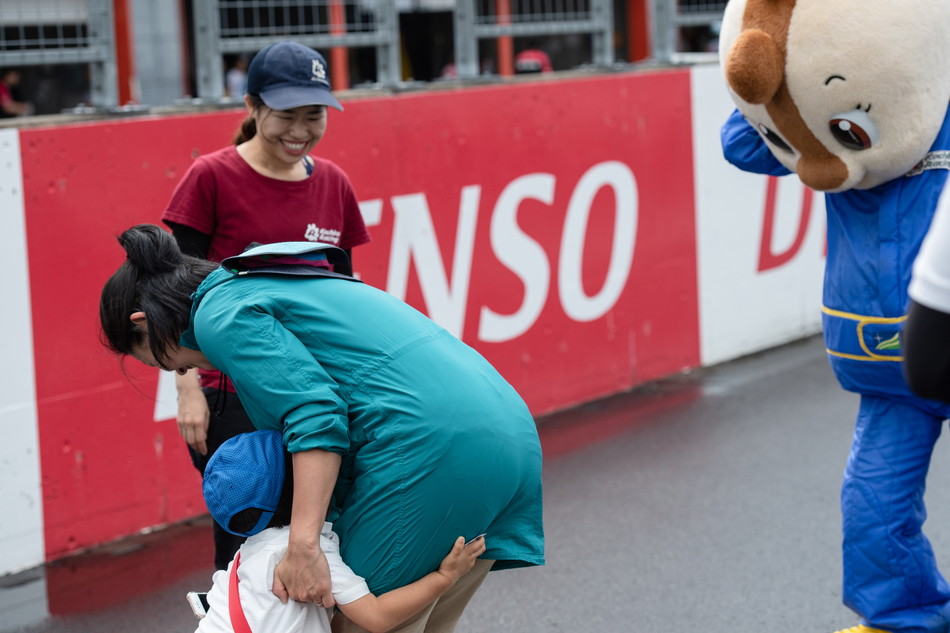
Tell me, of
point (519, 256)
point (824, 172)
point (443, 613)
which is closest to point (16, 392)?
point (443, 613)

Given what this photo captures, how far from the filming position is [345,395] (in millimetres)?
2525

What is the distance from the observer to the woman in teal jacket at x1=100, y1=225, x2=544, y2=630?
246 cm

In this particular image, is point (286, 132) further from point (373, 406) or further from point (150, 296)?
point (373, 406)

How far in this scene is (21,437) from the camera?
4754mm

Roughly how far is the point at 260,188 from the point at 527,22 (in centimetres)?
375

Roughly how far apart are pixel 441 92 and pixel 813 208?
3.22 meters

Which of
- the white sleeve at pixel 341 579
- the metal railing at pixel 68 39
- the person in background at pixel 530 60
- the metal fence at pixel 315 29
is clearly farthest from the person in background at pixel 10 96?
the white sleeve at pixel 341 579

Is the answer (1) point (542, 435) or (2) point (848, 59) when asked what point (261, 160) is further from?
(1) point (542, 435)

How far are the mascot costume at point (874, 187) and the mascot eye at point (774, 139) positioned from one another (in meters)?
0.09

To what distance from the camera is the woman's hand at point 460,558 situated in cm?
261

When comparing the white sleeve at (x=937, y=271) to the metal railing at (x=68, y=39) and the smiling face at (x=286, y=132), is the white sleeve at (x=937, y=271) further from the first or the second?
the metal railing at (x=68, y=39)

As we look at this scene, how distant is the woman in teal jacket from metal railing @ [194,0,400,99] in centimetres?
311

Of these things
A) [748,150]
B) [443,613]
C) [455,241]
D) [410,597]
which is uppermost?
[748,150]

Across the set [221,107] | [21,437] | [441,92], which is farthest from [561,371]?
[21,437]
